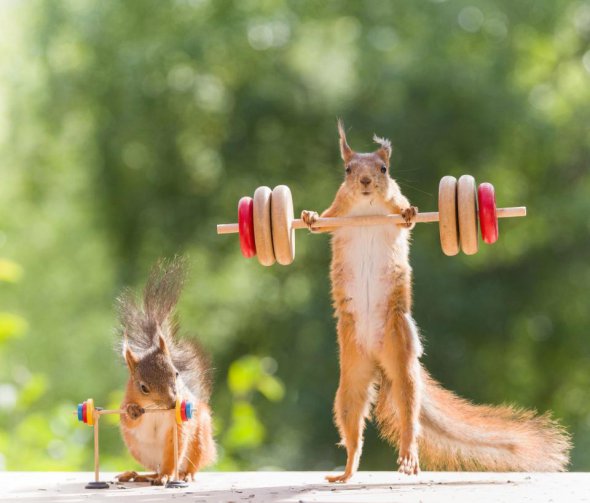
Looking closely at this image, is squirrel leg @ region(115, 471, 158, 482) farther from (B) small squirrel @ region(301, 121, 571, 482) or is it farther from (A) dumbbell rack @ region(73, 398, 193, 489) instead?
(B) small squirrel @ region(301, 121, 571, 482)

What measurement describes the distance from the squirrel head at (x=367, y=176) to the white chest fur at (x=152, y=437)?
0.75 meters

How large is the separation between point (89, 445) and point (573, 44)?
4.46 m

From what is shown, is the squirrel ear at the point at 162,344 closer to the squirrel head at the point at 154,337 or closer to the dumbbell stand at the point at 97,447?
the squirrel head at the point at 154,337

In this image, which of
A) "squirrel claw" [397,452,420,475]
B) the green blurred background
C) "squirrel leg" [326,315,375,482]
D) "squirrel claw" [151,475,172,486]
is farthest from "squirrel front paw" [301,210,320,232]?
the green blurred background

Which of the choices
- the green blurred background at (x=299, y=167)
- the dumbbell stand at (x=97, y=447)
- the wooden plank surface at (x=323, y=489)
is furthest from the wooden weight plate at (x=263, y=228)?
the green blurred background at (x=299, y=167)

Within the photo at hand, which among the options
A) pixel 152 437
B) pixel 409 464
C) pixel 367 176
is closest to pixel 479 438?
pixel 409 464

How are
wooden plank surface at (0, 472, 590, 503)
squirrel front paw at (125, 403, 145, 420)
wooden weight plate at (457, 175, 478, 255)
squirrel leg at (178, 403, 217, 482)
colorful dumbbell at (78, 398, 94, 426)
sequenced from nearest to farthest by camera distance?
wooden plank surface at (0, 472, 590, 503), wooden weight plate at (457, 175, 478, 255), colorful dumbbell at (78, 398, 94, 426), squirrel front paw at (125, 403, 145, 420), squirrel leg at (178, 403, 217, 482)

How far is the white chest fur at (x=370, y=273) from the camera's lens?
99.3 inches

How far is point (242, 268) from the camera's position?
708cm

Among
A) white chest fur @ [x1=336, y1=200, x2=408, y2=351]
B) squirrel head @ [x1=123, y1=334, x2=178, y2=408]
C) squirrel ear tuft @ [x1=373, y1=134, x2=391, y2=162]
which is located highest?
squirrel ear tuft @ [x1=373, y1=134, x2=391, y2=162]

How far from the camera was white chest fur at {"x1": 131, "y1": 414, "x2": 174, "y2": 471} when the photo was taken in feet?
8.51

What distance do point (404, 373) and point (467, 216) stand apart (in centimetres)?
42

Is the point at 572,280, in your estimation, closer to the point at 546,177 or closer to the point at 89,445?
the point at 546,177

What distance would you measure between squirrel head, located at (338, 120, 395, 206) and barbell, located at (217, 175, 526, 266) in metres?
0.11
